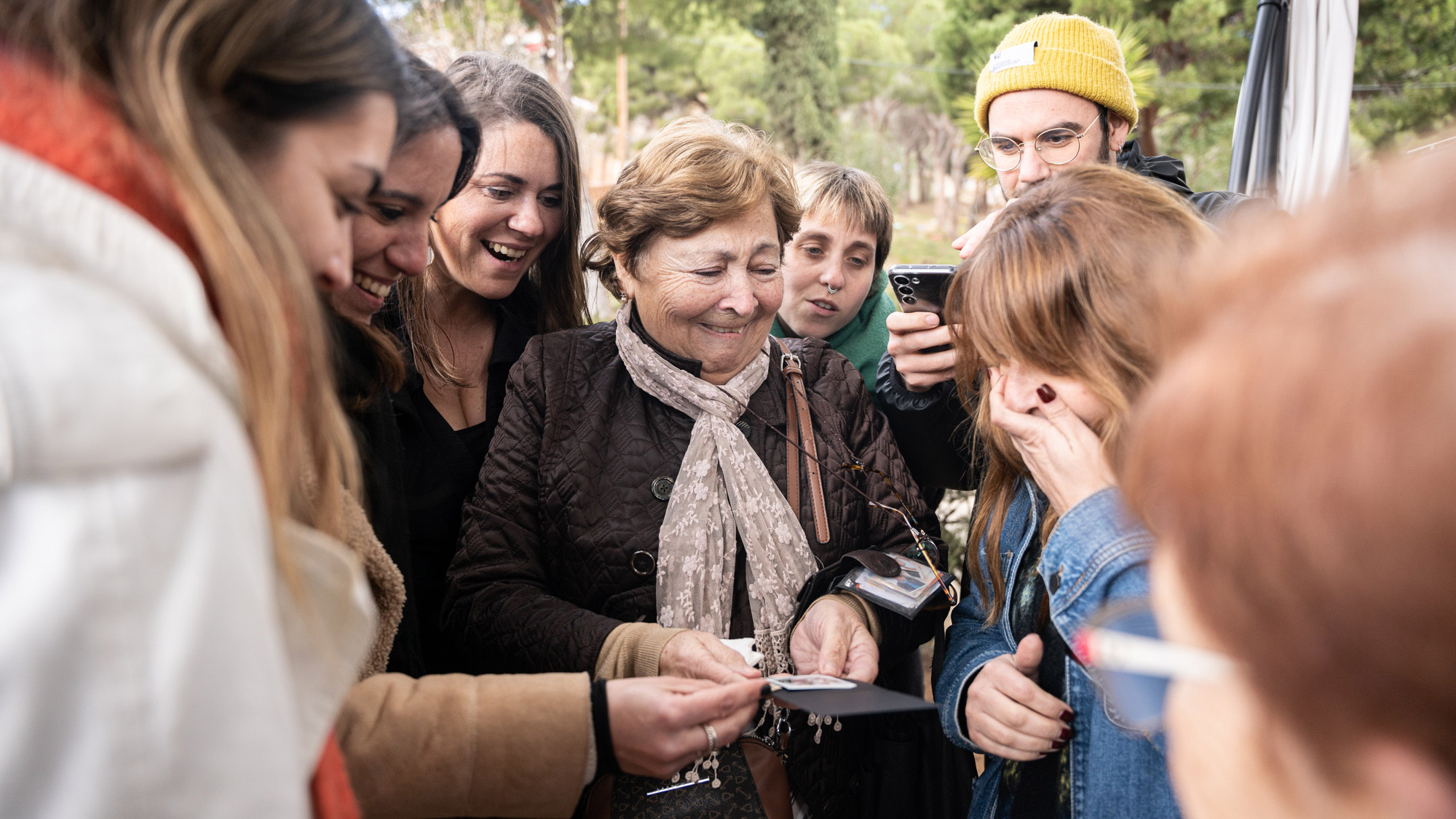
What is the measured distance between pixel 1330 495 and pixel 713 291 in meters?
1.97

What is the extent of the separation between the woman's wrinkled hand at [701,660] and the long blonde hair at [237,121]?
109cm

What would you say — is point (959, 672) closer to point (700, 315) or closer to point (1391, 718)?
point (700, 315)

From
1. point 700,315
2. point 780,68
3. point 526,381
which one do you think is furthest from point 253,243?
Answer: point 780,68

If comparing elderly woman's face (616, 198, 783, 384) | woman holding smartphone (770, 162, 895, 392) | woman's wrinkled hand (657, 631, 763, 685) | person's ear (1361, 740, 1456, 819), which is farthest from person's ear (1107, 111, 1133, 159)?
person's ear (1361, 740, 1456, 819)

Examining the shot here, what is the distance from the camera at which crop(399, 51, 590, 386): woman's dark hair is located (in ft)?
8.83

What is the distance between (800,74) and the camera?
1952 cm

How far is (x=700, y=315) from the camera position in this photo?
2.45 meters

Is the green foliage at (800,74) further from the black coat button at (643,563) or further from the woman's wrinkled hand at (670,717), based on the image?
the woman's wrinkled hand at (670,717)

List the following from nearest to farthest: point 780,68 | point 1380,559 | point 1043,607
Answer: point 1380,559
point 1043,607
point 780,68

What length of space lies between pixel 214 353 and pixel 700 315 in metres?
1.72

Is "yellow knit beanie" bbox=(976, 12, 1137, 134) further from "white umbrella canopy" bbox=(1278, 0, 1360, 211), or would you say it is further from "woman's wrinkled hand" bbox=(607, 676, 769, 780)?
"woman's wrinkled hand" bbox=(607, 676, 769, 780)

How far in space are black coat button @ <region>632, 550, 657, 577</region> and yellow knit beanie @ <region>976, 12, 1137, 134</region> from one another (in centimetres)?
214

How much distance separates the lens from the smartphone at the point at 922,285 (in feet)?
7.57

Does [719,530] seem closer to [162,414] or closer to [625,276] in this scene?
[625,276]
